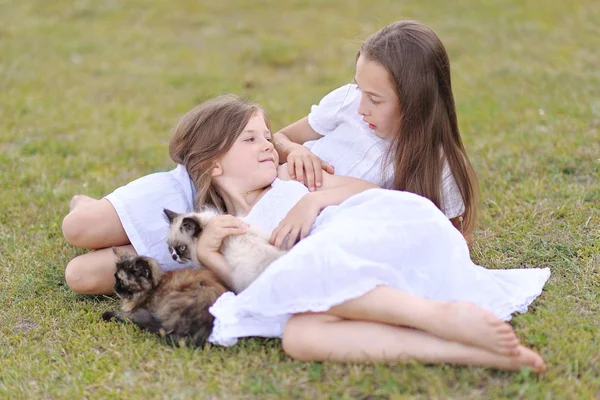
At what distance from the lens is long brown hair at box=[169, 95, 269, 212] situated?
391 cm

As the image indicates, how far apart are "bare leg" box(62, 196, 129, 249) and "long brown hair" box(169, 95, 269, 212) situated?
0.45 metres

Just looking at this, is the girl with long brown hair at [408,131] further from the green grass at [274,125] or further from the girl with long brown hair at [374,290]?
the green grass at [274,125]

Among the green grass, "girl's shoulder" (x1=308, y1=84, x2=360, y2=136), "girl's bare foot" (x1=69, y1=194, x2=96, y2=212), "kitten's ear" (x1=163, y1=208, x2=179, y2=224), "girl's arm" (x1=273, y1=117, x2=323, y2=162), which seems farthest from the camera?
"girl's bare foot" (x1=69, y1=194, x2=96, y2=212)

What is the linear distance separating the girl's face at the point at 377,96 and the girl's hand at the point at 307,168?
0.36 m

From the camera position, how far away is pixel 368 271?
9.61 ft

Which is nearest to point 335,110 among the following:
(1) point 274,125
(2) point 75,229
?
(2) point 75,229

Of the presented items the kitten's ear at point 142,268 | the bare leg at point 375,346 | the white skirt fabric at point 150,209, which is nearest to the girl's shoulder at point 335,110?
the white skirt fabric at point 150,209

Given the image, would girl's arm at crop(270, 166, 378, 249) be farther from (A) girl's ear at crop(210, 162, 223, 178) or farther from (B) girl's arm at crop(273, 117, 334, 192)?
(A) girl's ear at crop(210, 162, 223, 178)

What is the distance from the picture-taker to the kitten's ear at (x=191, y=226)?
3.49 meters

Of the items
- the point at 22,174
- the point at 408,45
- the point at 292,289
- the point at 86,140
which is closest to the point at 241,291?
the point at 292,289

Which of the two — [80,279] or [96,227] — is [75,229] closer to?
[96,227]

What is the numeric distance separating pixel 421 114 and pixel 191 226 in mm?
1323

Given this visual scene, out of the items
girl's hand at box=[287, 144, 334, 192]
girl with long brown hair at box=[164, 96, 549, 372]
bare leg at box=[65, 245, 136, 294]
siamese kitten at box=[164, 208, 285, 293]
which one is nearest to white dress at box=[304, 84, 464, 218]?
girl's hand at box=[287, 144, 334, 192]

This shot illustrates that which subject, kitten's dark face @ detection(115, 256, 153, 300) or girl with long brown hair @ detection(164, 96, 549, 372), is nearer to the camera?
girl with long brown hair @ detection(164, 96, 549, 372)
